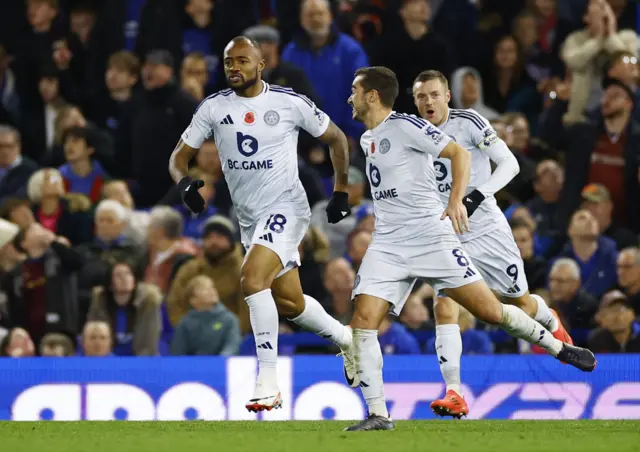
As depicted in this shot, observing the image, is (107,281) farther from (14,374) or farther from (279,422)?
(279,422)

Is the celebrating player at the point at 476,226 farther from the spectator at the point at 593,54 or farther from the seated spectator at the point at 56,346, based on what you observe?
the spectator at the point at 593,54

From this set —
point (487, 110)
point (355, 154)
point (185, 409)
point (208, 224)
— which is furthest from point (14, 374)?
point (487, 110)

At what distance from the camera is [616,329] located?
1266cm

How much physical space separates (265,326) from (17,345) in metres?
3.87

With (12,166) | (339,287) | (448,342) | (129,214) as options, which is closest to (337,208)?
(448,342)

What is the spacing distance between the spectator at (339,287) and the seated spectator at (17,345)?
2621 mm

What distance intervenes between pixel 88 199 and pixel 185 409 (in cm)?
353

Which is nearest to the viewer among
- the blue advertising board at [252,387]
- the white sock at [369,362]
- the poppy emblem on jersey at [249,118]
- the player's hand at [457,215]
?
the player's hand at [457,215]

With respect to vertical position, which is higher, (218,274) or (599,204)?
(599,204)

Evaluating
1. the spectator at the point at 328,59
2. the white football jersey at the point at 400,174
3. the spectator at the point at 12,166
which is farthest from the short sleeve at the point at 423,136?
the spectator at the point at 12,166

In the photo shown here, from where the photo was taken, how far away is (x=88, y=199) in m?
14.9

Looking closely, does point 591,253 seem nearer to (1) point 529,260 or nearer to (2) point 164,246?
(1) point 529,260

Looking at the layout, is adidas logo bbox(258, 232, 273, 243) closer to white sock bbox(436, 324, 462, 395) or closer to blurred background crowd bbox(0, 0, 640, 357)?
white sock bbox(436, 324, 462, 395)

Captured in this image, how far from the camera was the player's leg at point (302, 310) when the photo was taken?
10367mm
